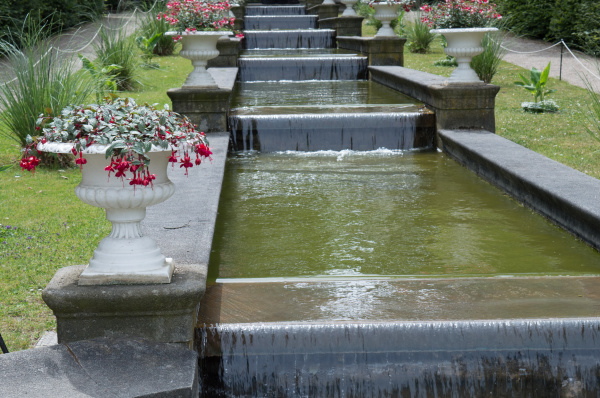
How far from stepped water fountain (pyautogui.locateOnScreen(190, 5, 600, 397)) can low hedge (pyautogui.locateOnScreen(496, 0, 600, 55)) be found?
9.89 m

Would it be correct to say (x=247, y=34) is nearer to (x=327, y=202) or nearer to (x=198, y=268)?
(x=327, y=202)

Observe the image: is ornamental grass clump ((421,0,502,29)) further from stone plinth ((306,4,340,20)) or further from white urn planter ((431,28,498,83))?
stone plinth ((306,4,340,20))

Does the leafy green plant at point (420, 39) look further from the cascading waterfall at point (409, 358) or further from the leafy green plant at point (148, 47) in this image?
the cascading waterfall at point (409, 358)

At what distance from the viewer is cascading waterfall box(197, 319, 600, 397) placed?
11.8ft

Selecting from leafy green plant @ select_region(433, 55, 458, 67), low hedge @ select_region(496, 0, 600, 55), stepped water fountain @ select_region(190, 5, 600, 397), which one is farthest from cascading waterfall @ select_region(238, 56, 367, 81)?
stepped water fountain @ select_region(190, 5, 600, 397)

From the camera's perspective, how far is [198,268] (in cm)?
361

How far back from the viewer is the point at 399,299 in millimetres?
3982

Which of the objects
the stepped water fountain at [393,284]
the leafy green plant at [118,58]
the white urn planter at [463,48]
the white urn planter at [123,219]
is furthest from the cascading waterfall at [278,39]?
the white urn planter at [123,219]

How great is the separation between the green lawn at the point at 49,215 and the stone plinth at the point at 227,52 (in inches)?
82.3

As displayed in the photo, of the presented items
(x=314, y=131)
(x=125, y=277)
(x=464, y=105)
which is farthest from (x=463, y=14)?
(x=125, y=277)

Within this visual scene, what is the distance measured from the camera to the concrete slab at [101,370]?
2.82 meters

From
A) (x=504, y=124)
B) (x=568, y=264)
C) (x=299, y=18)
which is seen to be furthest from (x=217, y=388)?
(x=299, y=18)

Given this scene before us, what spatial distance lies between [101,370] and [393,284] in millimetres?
1832

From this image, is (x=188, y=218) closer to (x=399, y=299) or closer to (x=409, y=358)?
(x=399, y=299)
